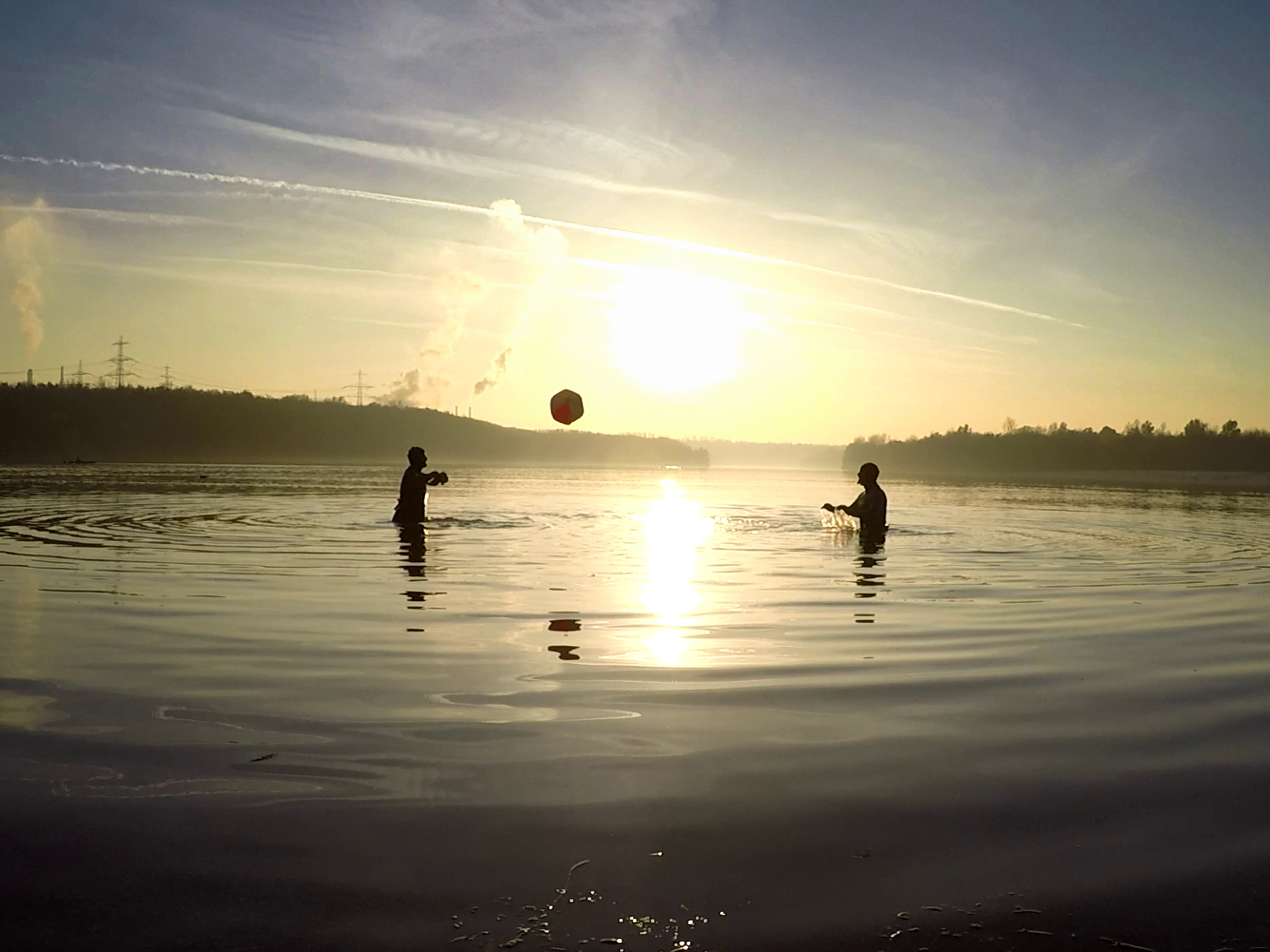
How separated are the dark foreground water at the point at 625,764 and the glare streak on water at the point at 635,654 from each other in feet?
0.16

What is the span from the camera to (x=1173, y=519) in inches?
1197

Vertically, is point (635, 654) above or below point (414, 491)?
below

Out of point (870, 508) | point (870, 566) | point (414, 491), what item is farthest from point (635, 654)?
point (414, 491)

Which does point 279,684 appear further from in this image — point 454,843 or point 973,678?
point 973,678

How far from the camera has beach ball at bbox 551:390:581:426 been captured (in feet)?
93.8

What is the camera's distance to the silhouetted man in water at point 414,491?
76.4 ft

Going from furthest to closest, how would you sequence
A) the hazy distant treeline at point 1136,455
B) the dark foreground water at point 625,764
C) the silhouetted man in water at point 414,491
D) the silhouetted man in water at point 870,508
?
1. the hazy distant treeline at point 1136,455
2. the silhouetted man in water at point 414,491
3. the silhouetted man in water at point 870,508
4. the dark foreground water at point 625,764

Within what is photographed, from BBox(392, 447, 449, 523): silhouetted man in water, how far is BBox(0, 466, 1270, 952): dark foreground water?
9.52 m

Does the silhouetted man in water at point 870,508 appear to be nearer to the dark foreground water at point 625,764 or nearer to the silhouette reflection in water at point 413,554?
the dark foreground water at point 625,764

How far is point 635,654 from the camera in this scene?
8.77 metres

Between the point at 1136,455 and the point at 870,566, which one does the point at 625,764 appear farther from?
the point at 1136,455

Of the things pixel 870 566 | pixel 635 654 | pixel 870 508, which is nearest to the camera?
pixel 635 654

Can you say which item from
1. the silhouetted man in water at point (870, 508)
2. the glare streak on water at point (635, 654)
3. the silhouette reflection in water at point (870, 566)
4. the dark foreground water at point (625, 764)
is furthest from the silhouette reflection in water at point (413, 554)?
the silhouetted man in water at point (870, 508)

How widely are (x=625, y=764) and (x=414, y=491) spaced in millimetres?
18702
